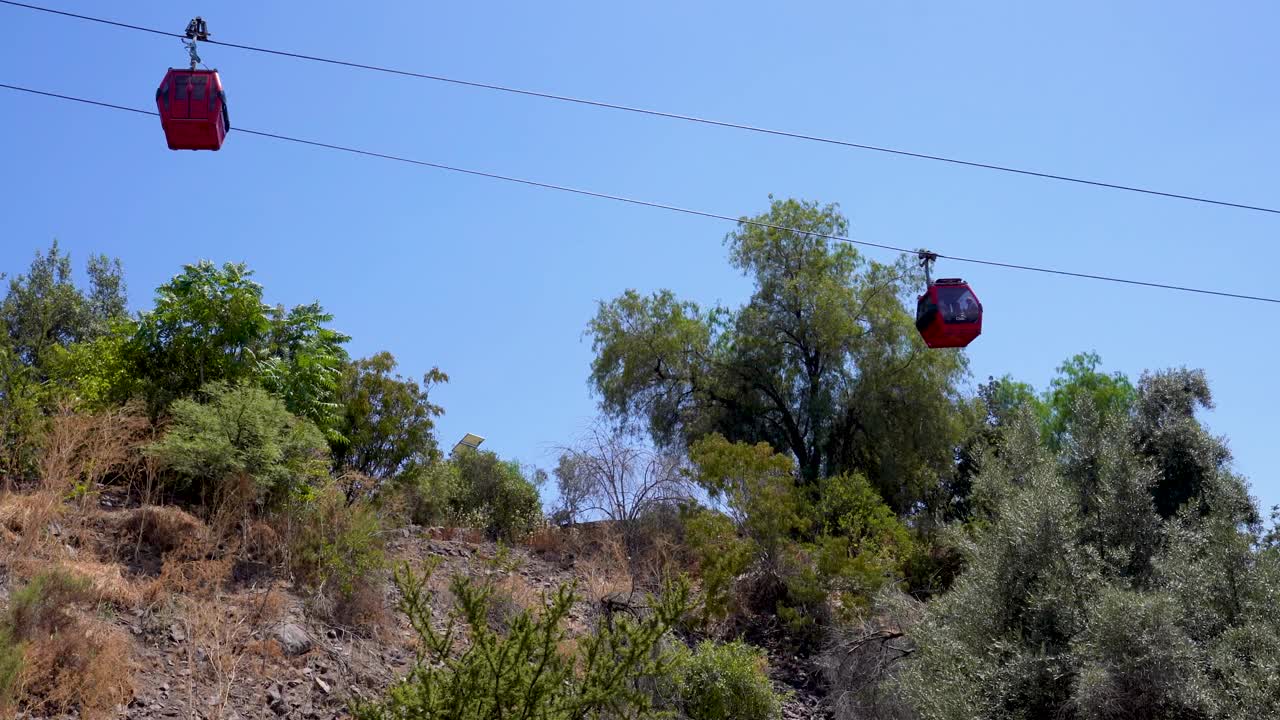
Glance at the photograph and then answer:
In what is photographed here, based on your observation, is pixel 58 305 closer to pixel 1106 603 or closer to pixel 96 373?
pixel 96 373

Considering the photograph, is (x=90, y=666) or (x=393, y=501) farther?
(x=393, y=501)

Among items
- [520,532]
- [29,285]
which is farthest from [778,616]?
[29,285]

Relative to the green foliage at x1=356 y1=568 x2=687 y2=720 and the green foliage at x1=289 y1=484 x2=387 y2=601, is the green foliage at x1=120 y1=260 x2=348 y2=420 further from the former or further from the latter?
the green foliage at x1=356 y1=568 x2=687 y2=720

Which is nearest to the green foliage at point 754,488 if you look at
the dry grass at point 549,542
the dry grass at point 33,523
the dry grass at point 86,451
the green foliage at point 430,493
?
the dry grass at point 549,542

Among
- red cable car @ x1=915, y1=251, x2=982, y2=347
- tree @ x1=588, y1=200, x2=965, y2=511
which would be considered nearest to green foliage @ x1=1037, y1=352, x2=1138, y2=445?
tree @ x1=588, y1=200, x2=965, y2=511

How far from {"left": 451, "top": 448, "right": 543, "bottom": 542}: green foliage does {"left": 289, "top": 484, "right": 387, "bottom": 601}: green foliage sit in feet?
17.7

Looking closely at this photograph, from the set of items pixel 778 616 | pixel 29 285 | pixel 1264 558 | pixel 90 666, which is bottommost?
pixel 90 666

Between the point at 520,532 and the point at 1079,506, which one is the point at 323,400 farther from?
the point at 1079,506

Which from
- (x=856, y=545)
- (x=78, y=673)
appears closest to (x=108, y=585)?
(x=78, y=673)

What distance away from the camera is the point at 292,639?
40.0 ft

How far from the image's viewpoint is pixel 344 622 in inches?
520

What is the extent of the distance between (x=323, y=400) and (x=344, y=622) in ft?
16.6

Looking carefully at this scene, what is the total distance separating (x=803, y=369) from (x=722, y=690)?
1178 centimetres

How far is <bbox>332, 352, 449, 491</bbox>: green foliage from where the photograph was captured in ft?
60.8
